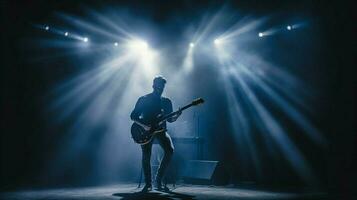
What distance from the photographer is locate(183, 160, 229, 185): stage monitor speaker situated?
809 cm

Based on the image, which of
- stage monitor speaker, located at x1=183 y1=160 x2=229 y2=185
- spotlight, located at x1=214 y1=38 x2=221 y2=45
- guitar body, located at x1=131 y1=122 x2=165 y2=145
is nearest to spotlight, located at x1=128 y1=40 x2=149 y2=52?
spotlight, located at x1=214 y1=38 x2=221 y2=45

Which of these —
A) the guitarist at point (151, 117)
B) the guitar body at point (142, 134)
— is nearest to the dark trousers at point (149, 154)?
the guitarist at point (151, 117)

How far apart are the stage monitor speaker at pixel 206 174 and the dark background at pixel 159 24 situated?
6.01ft

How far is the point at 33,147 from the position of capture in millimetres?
11500

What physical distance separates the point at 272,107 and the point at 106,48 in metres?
5.81

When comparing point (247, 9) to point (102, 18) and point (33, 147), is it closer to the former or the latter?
point (102, 18)

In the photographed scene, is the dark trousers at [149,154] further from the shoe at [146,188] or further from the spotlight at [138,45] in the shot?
the spotlight at [138,45]

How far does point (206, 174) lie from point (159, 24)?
4.72 metres

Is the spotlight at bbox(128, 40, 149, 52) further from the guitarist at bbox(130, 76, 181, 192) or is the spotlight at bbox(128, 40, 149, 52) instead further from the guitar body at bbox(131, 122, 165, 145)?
the guitar body at bbox(131, 122, 165, 145)

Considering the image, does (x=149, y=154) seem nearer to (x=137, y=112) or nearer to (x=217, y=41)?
(x=137, y=112)

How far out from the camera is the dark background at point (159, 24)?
9.44 meters

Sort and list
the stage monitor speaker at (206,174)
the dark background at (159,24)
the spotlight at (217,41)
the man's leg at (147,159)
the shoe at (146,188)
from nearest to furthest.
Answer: the shoe at (146,188) → the man's leg at (147,159) → the stage monitor speaker at (206,174) → the dark background at (159,24) → the spotlight at (217,41)

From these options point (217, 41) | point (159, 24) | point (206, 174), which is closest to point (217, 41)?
point (217, 41)

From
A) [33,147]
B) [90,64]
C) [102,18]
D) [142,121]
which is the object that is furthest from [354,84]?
[33,147]
